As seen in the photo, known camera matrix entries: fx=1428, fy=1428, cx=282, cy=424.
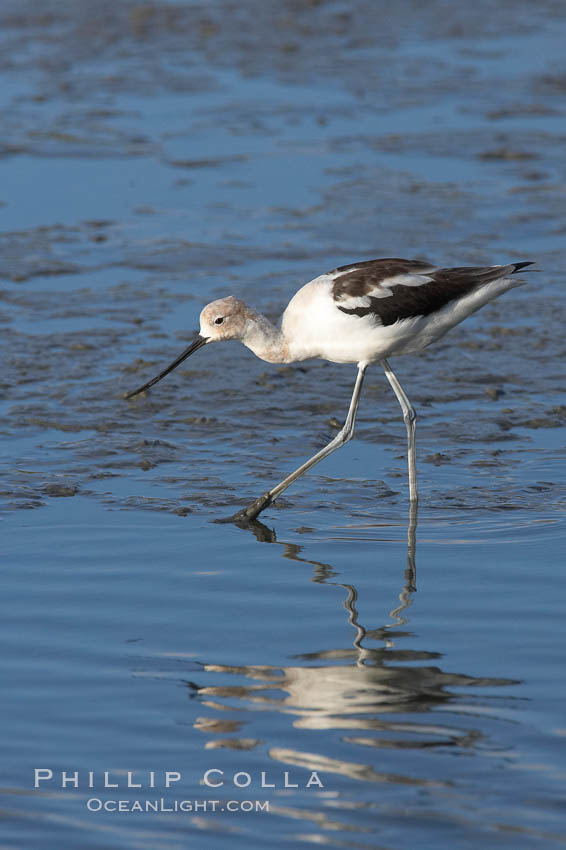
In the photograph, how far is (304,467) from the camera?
266 inches

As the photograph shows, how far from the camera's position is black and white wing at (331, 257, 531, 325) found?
6.51 m

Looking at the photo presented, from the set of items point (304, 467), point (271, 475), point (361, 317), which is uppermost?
point (361, 317)

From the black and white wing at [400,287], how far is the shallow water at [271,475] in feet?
2.92

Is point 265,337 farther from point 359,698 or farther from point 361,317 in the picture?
point 359,698

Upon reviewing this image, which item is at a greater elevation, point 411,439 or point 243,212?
point 243,212

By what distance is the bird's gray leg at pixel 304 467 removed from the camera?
6.56 meters

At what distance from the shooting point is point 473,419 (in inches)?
304

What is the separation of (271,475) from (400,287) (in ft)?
3.81

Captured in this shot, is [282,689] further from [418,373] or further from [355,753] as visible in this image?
[418,373]

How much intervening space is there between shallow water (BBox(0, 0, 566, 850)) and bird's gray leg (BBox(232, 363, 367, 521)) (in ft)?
0.36

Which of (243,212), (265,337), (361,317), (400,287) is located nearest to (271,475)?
(265,337)

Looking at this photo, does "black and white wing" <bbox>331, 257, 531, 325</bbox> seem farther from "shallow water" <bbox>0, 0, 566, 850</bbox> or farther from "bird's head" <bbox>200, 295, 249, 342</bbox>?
"shallow water" <bbox>0, 0, 566, 850</bbox>

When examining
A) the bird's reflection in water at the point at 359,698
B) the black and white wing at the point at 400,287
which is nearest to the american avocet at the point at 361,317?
the black and white wing at the point at 400,287

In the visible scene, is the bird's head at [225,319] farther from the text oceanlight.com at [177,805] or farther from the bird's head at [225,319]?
the text oceanlight.com at [177,805]
